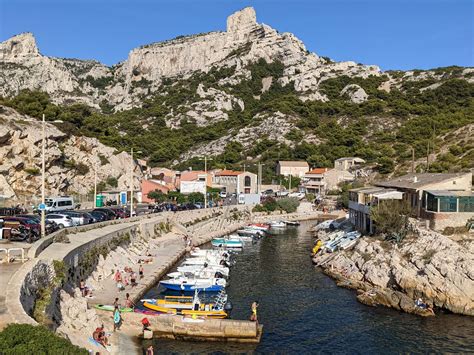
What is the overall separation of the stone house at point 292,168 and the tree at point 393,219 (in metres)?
77.5

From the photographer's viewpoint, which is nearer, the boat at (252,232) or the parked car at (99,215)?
the parked car at (99,215)

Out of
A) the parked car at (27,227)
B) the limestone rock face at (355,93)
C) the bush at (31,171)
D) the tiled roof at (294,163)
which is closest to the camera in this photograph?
the parked car at (27,227)

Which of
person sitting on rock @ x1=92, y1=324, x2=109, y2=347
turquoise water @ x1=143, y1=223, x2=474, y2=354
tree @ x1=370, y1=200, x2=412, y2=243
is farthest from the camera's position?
tree @ x1=370, y1=200, x2=412, y2=243

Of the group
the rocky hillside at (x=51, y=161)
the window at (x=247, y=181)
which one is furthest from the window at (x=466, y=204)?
the window at (x=247, y=181)

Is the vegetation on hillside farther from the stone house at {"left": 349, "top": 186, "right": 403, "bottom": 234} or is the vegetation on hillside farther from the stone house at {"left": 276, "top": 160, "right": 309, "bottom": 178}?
the stone house at {"left": 349, "top": 186, "right": 403, "bottom": 234}

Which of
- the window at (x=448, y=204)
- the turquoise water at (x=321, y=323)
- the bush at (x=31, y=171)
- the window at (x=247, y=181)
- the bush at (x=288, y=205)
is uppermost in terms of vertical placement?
the bush at (x=31, y=171)

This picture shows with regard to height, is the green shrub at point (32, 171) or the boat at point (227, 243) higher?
the green shrub at point (32, 171)

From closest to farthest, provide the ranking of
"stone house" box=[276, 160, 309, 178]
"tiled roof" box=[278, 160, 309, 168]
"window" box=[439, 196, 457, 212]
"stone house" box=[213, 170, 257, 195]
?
1. "window" box=[439, 196, 457, 212]
2. "stone house" box=[213, 170, 257, 195]
3. "stone house" box=[276, 160, 309, 178]
4. "tiled roof" box=[278, 160, 309, 168]

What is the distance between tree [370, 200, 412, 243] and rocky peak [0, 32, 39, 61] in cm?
16954

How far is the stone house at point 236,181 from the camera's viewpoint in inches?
4102

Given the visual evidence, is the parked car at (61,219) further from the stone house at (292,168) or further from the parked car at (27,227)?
the stone house at (292,168)

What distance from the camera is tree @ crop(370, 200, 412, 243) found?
1662 inches

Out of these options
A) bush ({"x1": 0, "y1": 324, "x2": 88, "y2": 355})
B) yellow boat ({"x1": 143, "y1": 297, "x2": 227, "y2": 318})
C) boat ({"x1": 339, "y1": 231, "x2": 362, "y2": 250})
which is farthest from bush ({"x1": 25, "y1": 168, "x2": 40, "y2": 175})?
bush ({"x1": 0, "y1": 324, "x2": 88, "y2": 355})

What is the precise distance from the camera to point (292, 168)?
406ft
